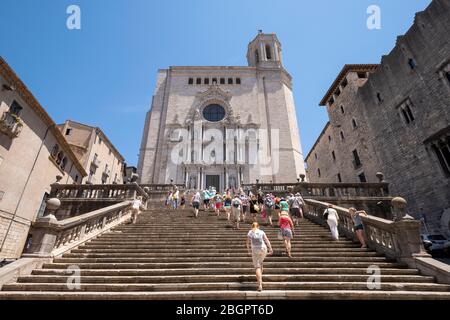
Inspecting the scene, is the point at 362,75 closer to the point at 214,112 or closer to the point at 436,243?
the point at 214,112

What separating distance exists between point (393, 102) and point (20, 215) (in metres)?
29.8

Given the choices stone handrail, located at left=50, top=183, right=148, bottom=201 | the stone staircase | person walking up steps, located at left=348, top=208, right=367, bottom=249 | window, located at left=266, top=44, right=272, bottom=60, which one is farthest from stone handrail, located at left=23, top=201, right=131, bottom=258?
window, located at left=266, top=44, right=272, bottom=60

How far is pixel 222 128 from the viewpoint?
96.1 ft

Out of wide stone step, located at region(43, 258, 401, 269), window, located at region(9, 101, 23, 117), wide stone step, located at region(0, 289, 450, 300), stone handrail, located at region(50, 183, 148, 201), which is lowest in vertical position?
wide stone step, located at region(0, 289, 450, 300)

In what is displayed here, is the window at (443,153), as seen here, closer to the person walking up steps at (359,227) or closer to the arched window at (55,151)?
the person walking up steps at (359,227)

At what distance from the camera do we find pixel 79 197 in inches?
501

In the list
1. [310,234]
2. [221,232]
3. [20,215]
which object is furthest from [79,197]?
[310,234]

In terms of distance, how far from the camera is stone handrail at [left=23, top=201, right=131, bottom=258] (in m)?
6.17

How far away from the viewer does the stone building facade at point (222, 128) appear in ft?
87.1

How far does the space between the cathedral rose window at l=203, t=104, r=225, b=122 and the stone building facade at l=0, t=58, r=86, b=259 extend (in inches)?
688

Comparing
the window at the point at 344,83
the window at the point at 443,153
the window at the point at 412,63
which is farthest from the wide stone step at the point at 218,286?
the window at the point at 344,83

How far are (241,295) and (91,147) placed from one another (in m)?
27.6

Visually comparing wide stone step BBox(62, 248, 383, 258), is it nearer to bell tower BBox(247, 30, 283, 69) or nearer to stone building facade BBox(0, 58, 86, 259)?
stone building facade BBox(0, 58, 86, 259)

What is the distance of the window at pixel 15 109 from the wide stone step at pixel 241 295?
595 inches
